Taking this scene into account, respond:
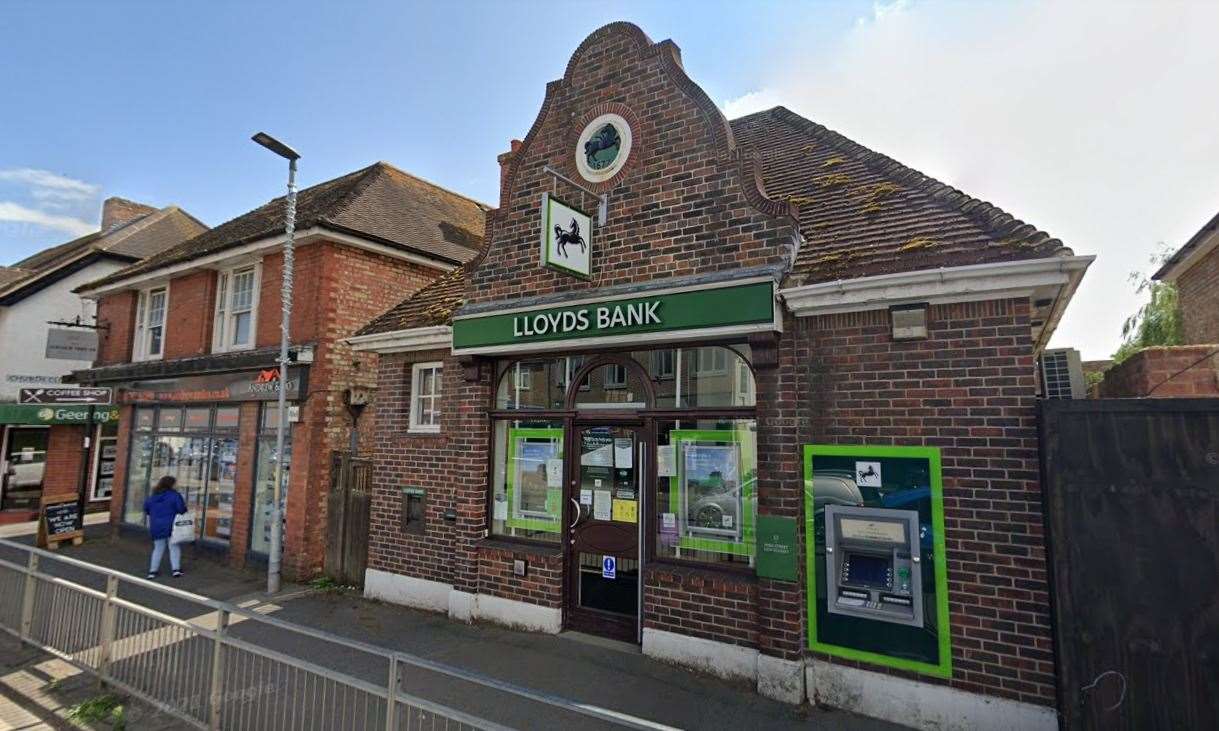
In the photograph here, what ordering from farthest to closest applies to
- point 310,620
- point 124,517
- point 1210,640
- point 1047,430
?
point 124,517
point 310,620
point 1047,430
point 1210,640

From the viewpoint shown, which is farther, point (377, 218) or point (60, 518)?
point (60, 518)

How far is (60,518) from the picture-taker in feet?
41.8

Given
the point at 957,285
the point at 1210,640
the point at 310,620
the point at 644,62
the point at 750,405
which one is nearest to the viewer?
the point at 1210,640

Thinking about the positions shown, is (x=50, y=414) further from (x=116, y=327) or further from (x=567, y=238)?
(x=567, y=238)

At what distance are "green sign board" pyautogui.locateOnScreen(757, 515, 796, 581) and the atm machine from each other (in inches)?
12.0

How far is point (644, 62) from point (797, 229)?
112 inches

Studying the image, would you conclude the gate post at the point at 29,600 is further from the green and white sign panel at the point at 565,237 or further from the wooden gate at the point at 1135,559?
the wooden gate at the point at 1135,559

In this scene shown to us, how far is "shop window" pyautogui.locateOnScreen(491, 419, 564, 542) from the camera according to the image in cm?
720

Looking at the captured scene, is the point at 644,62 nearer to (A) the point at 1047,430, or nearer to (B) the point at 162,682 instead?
(A) the point at 1047,430

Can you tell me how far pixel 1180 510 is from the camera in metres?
4.19

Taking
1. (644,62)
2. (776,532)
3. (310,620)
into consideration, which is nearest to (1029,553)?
(776,532)

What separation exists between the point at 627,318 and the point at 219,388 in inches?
372

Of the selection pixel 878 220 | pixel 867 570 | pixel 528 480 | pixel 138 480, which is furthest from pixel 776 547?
pixel 138 480

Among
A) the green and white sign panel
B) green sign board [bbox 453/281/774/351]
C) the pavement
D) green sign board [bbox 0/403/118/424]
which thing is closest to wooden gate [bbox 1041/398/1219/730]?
the pavement
